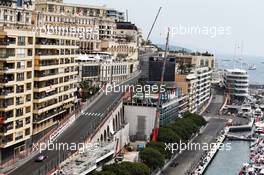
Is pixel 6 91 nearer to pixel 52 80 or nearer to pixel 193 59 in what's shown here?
pixel 52 80

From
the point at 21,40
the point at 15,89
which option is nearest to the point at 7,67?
the point at 15,89

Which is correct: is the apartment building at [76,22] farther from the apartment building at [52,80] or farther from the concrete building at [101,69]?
the apartment building at [52,80]

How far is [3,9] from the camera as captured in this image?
231 feet

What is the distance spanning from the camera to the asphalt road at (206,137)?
185ft

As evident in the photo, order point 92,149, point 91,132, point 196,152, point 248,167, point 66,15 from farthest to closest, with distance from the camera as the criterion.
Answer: point 66,15 → point 196,152 → point 248,167 → point 91,132 → point 92,149

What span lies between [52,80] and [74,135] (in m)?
5.92

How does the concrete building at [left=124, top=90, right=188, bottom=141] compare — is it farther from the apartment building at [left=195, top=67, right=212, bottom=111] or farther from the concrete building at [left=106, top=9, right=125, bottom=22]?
the concrete building at [left=106, top=9, right=125, bottom=22]

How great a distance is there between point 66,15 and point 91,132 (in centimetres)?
4099

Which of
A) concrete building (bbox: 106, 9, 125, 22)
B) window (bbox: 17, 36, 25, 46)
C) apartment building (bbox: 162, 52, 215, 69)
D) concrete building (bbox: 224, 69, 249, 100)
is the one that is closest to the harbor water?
window (bbox: 17, 36, 25, 46)

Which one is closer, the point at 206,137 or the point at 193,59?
the point at 206,137

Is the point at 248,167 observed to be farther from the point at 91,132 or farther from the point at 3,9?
the point at 3,9

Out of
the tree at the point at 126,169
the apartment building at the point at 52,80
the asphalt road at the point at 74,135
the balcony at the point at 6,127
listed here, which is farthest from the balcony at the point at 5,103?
Answer: the tree at the point at 126,169

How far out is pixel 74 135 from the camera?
5044 cm

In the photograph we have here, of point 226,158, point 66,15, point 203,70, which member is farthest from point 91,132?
point 203,70
